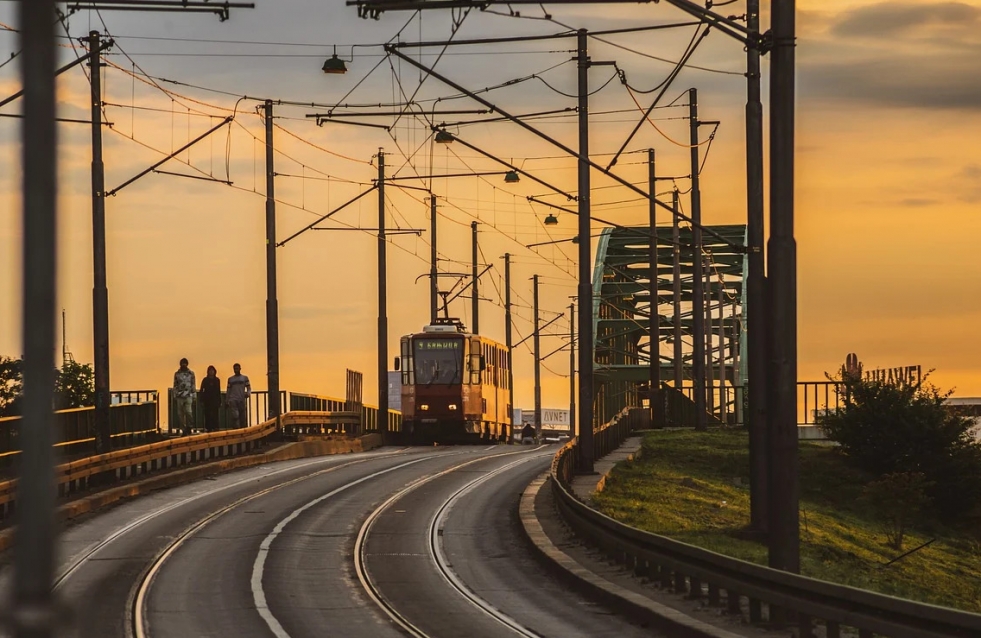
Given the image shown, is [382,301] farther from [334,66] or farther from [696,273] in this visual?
[334,66]

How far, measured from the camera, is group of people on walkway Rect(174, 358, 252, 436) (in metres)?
40.5

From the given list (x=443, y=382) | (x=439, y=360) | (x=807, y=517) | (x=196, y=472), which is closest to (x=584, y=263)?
(x=807, y=517)

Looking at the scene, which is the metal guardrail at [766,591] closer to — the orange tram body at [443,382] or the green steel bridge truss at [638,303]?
the orange tram body at [443,382]

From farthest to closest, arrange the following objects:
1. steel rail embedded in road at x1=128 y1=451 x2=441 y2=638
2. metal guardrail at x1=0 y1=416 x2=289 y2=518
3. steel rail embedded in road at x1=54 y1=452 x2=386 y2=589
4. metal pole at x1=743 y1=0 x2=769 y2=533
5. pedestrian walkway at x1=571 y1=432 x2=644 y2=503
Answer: pedestrian walkway at x1=571 y1=432 x2=644 y2=503 → metal guardrail at x1=0 y1=416 x2=289 y2=518 → metal pole at x1=743 y1=0 x2=769 y2=533 → steel rail embedded in road at x1=54 y1=452 x2=386 y2=589 → steel rail embedded in road at x1=128 y1=451 x2=441 y2=638

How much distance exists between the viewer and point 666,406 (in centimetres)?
5775

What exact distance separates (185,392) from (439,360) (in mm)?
16170

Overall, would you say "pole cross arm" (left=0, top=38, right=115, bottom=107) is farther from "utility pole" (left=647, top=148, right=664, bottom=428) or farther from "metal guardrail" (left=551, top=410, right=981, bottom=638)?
"utility pole" (left=647, top=148, right=664, bottom=428)

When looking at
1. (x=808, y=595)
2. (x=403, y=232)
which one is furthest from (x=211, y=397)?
(x=808, y=595)

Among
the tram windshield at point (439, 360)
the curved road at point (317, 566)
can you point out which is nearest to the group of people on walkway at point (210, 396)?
the curved road at point (317, 566)

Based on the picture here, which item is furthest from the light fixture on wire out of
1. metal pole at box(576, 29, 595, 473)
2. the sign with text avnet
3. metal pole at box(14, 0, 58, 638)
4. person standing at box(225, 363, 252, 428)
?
the sign with text avnet

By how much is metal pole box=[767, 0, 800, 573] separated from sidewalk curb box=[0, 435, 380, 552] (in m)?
9.03

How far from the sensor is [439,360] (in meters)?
55.7

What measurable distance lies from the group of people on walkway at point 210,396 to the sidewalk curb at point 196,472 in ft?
4.22

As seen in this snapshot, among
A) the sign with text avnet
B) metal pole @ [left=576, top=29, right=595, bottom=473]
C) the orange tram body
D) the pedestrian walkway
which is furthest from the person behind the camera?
the sign with text avnet
